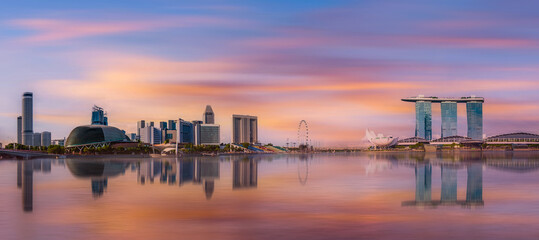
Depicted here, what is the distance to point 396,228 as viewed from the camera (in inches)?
1141

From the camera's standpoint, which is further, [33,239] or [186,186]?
[186,186]

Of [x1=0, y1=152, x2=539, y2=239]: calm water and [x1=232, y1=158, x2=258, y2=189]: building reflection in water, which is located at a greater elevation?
[x1=0, y1=152, x2=539, y2=239]: calm water

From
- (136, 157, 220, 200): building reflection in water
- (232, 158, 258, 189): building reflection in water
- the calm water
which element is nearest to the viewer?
the calm water

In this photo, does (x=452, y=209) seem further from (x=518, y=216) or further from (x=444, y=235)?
(x=444, y=235)

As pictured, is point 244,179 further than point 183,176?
No

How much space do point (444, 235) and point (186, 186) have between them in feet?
114

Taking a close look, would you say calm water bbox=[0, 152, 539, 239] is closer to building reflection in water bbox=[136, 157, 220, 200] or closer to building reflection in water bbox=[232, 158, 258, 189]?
building reflection in water bbox=[232, 158, 258, 189]

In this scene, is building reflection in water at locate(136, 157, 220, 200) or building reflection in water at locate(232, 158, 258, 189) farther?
building reflection in water at locate(136, 157, 220, 200)

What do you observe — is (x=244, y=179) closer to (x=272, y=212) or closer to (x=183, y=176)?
(x=183, y=176)

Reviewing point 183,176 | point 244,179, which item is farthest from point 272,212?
point 183,176

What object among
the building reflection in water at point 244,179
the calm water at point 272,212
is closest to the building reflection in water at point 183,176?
the building reflection in water at point 244,179

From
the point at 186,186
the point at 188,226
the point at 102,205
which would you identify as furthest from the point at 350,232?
the point at 186,186

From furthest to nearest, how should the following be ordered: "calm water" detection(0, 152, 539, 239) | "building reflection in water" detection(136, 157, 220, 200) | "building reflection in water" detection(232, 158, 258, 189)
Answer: "building reflection in water" detection(136, 157, 220, 200) < "building reflection in water" detection(232, 158, 258, 189) < "calm water" detection(0, 152, 539, 239)

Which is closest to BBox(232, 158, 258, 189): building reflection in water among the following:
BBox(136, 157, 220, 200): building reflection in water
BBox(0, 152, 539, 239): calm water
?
BBox(136, 157, 220, 200): building reflection in water
